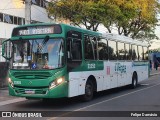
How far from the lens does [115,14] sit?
37844 mm

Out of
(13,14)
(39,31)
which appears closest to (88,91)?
(39,31)

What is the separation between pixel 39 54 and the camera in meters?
13.3

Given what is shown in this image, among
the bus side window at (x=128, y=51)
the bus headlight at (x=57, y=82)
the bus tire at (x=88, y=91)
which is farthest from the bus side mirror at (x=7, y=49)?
the bus side window at (x=128, y=51)

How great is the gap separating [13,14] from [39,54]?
86.8 ft

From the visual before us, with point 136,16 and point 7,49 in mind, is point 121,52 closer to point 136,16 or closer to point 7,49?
point 7,49

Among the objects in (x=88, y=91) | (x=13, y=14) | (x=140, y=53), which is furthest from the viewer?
(x=13, y=14)

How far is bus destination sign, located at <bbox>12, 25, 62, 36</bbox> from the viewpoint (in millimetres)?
13516

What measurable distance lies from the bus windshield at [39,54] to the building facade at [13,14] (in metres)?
23.2

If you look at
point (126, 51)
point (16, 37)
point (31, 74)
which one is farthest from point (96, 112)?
point (126, 51)

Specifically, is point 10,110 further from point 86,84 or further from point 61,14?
point 61,14

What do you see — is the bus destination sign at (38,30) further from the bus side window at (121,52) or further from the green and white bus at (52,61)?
the bus side window at (121,52)

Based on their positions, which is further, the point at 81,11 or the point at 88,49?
the point at 81,11

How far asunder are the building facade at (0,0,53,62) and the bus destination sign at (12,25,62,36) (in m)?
22.8

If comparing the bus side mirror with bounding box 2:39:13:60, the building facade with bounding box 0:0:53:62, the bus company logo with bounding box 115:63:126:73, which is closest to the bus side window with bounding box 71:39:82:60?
the bus side mirror with bounding box 2:39:13:60
